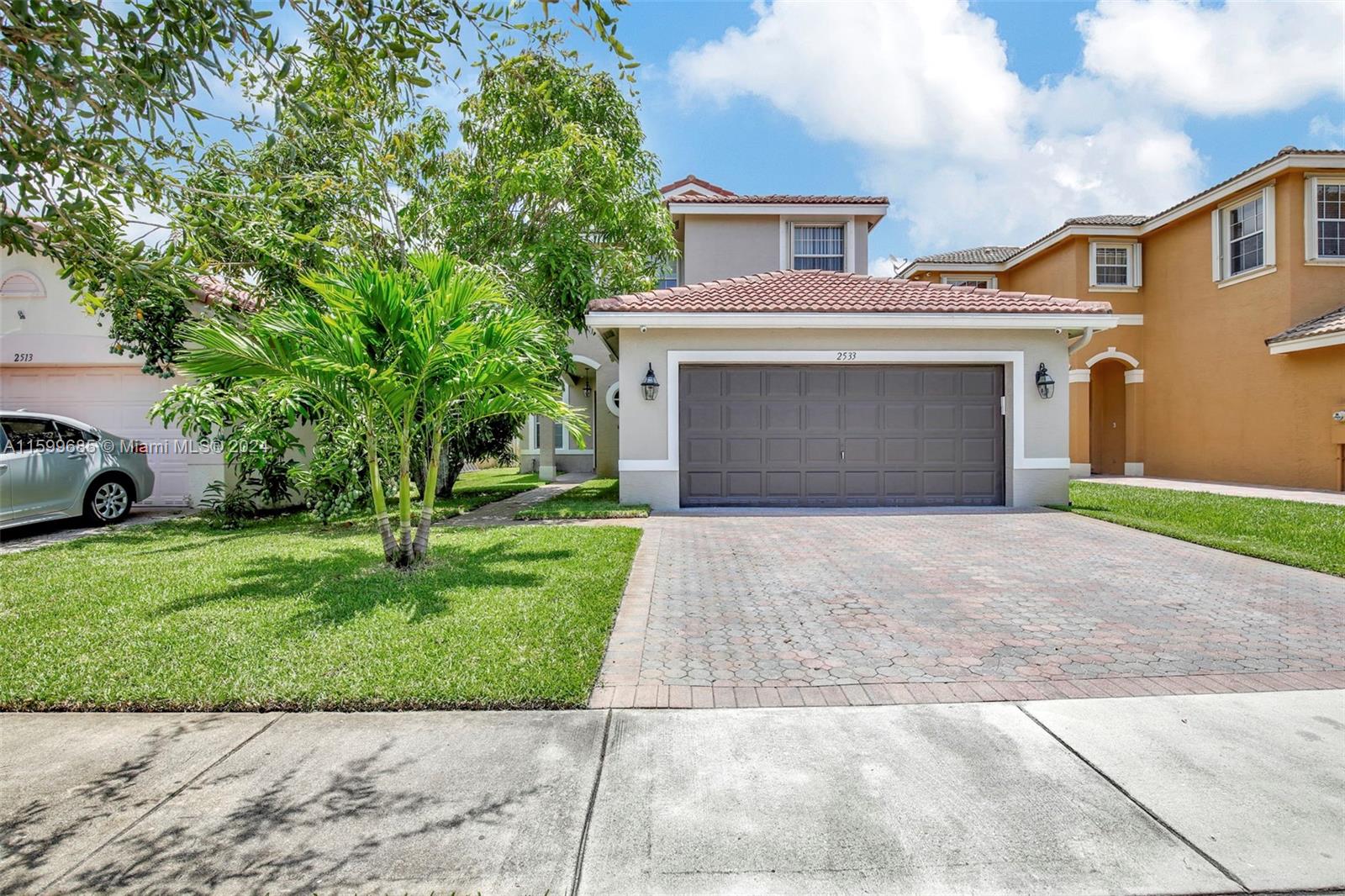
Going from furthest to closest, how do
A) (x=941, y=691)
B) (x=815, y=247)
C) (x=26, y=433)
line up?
(x=815, y=247)
(x=26, y=433)
(x=941, y=691)

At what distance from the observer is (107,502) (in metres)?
10.2

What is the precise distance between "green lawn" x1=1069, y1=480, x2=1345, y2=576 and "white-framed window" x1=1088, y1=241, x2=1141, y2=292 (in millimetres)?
7806

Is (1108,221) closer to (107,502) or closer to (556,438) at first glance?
(556,438)

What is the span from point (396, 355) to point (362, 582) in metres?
2.04

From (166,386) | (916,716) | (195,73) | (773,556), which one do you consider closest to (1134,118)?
(773,556)

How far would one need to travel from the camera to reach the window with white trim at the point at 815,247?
18516 mm

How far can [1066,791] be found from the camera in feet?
9.11

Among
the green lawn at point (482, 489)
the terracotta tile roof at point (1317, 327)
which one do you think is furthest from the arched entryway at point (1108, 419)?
the green lawn at point (482, 489)

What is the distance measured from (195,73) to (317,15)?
652 millimetres

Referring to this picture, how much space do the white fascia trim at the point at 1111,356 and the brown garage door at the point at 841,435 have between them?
947 centimetres

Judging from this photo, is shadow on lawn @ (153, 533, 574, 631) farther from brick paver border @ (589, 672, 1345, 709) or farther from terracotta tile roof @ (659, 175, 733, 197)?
terracotta tile roof @ (659, 175, 733, 197)

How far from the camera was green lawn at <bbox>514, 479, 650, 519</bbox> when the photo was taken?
10594 millimetres

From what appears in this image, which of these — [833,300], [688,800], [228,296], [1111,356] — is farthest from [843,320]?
[1111,356]

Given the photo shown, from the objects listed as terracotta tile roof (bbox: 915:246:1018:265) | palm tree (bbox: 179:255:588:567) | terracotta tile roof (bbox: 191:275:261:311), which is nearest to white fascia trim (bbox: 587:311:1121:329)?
palm tree (bbox: 179:255:588:567)
